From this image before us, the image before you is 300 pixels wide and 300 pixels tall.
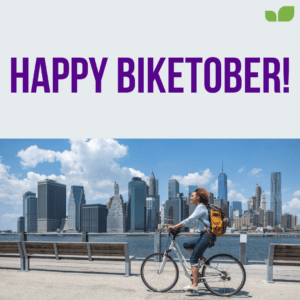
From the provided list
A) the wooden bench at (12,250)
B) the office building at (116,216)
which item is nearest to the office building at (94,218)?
the office building at (116,216)

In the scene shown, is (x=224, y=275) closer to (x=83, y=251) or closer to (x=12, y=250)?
(x=83, y=251)

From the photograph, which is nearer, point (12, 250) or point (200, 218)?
point (200, 218)

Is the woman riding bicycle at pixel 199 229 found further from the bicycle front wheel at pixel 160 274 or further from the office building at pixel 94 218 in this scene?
the office building at pixel 94 218

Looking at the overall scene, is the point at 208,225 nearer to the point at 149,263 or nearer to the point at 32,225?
the point at 149,263

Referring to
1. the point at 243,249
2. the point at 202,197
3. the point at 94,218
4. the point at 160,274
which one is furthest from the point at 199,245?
the point at 94,218

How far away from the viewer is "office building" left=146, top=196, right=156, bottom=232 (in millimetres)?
125238

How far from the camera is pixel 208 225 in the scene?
557cm

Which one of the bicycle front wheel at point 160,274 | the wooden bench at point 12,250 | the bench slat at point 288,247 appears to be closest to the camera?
the bicycle front wheel at point 160,274

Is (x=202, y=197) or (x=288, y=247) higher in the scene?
(x=202, y=197)

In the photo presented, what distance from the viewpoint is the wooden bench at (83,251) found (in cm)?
702

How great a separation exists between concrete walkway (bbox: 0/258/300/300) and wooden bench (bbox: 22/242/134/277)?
0.34 m

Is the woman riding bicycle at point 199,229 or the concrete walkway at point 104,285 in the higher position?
the woman riding bicycle at point 199,229

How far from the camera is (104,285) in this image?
631cm

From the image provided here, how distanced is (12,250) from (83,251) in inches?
73.7
